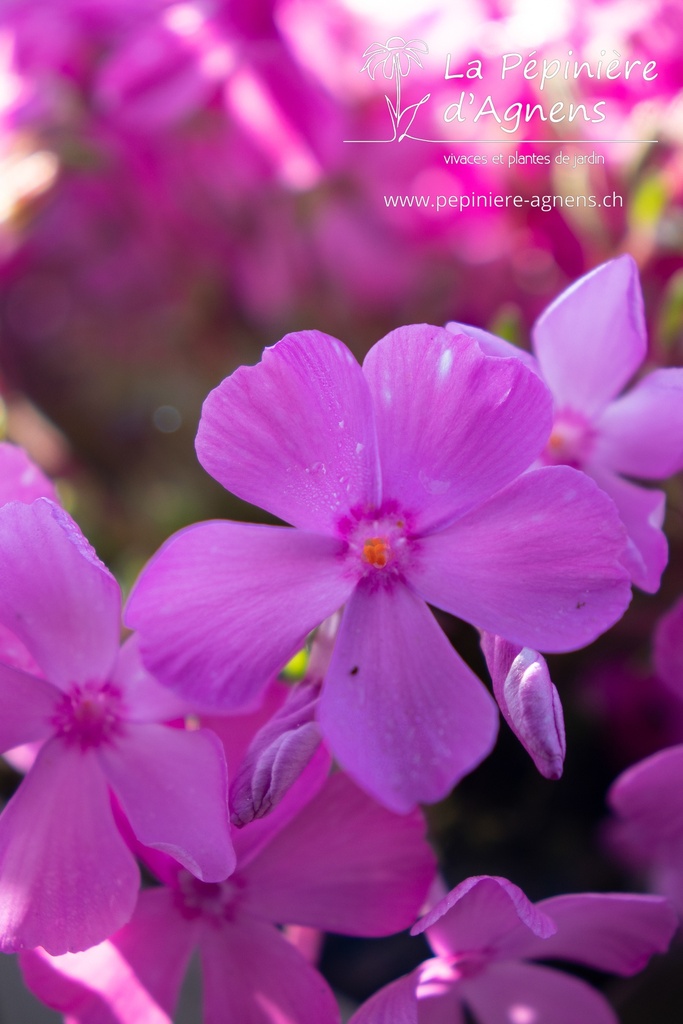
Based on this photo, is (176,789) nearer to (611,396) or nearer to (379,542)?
(379,542)

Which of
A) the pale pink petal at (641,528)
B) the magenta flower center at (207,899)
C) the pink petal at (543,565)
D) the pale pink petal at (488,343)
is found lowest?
the magenta flower center at (207,899)

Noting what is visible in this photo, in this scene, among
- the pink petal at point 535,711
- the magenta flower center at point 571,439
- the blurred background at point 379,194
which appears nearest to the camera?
the pink petal at point 535,711

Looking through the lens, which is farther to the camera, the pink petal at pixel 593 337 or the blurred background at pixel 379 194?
the blurred background at pixel 379 194

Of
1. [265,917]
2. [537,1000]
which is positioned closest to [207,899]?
[265,917]

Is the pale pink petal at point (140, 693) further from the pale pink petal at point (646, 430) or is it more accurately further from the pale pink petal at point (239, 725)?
the pale pink petal at point (646, 430)

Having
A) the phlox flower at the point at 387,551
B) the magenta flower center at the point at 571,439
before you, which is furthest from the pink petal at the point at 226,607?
the magenta flower center at the point at 571,439

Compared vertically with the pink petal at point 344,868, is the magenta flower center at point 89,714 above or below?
above

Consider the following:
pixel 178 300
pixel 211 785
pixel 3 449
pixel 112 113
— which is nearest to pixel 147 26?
pixel 112 113

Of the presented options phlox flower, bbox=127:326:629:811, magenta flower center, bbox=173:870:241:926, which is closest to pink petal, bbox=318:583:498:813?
phlox flower, bbox=127:326:629:811
